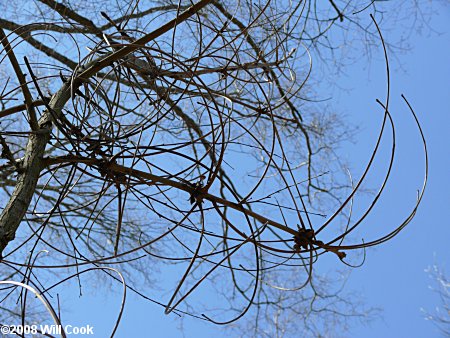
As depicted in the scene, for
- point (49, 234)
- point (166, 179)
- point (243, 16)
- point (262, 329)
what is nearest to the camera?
Answer: point (166, 179)

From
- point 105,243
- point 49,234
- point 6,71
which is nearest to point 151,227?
point 105,243

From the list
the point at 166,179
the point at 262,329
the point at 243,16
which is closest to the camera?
the point at 166,179

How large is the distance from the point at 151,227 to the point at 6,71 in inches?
24.8

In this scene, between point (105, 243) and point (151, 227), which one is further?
point (105, 243)

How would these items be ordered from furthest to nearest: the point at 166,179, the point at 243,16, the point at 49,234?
1. the point at 49,234
2. the point at 243,16
3. the point at 166,179

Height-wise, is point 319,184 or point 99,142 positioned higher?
point 319,184

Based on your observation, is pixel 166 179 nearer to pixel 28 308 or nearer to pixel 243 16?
pixel 243 16

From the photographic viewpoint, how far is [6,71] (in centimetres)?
173

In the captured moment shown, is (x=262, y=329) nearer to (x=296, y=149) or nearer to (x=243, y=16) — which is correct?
(x=296, y=149)

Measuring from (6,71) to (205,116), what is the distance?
0.60 metres

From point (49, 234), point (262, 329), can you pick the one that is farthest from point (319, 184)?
point (49, 234)

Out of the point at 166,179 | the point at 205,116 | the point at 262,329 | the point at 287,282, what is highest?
the point at 205,116

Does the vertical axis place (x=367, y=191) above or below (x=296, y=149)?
below

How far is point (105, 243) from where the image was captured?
187 centimetres
